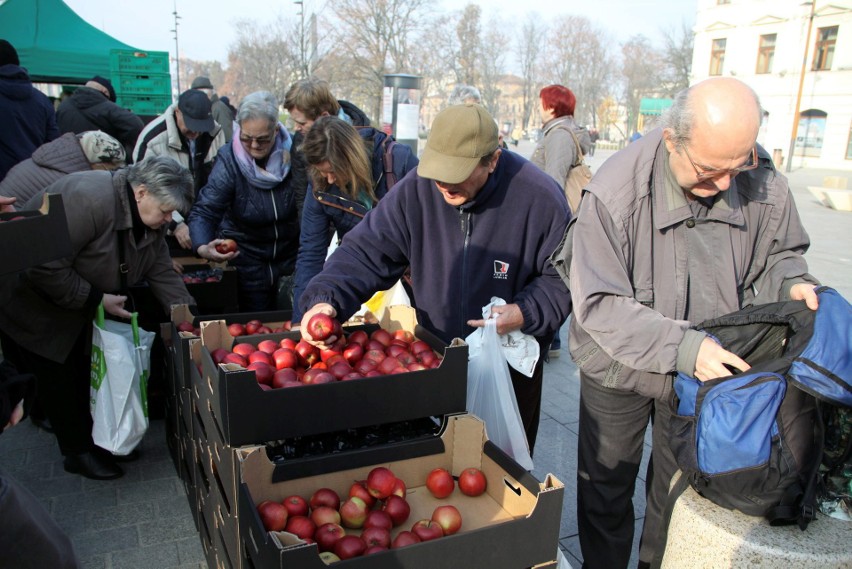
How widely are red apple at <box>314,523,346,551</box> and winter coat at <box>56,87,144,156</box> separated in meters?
5.72

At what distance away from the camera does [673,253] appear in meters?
2.08

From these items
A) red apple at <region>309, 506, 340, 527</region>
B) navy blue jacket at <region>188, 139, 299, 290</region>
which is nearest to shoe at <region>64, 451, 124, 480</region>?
navy blue jacket at <region>188, 139, 299, 290</region>

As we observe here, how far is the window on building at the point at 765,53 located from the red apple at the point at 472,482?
41.2m

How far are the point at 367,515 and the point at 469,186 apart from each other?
1.20 m

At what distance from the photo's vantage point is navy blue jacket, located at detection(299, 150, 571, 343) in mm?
2453

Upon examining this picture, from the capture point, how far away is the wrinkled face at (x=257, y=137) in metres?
3.91

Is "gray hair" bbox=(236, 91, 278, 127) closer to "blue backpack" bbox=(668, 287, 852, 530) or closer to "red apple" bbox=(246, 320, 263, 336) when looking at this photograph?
"red apple" bbox=(246, 320, 263, 336)

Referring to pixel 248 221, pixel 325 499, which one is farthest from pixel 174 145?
pixel 325 499

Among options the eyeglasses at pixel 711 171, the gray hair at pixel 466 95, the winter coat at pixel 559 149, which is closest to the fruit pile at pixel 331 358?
the eyeglasses at pixel 711 171

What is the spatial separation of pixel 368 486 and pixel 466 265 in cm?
95

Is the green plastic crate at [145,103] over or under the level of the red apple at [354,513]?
over

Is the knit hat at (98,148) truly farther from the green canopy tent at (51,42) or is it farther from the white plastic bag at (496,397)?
the green canopy tent at (51,42)

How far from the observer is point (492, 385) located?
2.37 m

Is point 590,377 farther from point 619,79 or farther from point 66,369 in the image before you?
point 619,79
